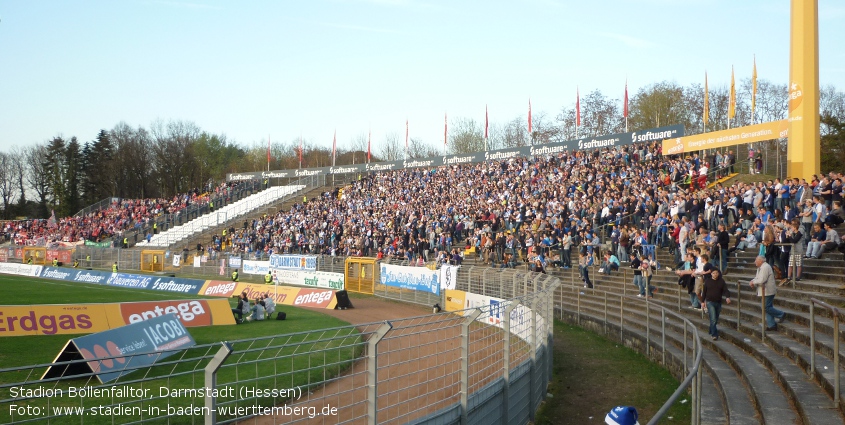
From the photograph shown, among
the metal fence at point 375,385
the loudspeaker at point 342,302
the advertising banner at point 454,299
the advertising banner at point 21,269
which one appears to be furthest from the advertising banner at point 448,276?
the advertising banner at point 21,269

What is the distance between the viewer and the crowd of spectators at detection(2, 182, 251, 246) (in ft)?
228

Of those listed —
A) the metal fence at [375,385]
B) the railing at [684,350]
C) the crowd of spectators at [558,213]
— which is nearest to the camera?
the railing at [684,350]

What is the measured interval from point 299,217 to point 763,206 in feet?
132

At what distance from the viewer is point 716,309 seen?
1358 centimetres

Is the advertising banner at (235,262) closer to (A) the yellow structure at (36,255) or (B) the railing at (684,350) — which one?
(A) the yellow structure at (36,255)

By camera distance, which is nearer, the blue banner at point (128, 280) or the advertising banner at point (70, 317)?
the advertising banner at point (70, 317)

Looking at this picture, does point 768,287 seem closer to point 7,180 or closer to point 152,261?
point 152,261

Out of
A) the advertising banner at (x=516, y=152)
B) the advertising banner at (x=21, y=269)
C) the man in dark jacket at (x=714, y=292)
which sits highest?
the advertising banner at (x=516, y=152)

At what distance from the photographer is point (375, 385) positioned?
6742mm

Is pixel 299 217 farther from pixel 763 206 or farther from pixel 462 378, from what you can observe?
pixel 462 378

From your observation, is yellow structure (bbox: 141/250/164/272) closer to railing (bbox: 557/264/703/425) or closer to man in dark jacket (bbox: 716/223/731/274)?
railing (bbox: 557/264/703/425)

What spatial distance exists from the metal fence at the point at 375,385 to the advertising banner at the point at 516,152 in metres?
23.2

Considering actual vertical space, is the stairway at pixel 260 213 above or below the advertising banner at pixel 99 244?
above

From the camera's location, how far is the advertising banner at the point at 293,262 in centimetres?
3853
